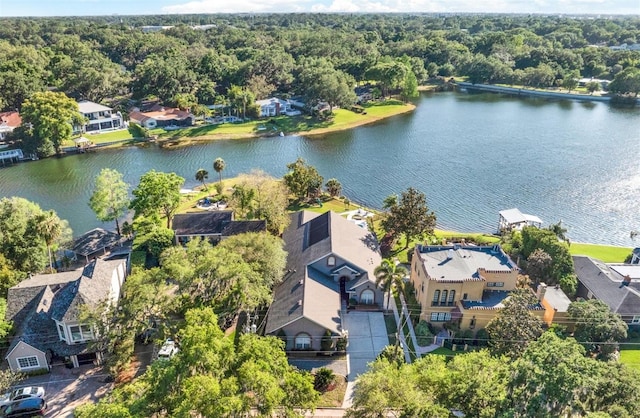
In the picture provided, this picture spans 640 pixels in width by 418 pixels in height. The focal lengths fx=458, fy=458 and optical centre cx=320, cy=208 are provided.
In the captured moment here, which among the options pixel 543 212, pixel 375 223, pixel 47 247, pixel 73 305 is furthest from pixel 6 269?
pixel 543 212

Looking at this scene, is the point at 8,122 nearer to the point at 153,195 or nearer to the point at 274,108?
the point at 274,108

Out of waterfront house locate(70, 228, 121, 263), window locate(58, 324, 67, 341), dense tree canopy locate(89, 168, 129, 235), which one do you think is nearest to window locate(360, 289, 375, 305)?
window locate(58, 324, 67, 341)

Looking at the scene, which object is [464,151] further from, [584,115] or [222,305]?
[222,305]

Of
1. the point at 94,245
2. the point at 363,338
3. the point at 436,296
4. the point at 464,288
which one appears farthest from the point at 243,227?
the point at 464,288

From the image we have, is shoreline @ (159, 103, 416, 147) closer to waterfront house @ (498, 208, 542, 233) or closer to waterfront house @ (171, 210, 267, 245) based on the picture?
waterfront house @ (171, 210, 267, 245)

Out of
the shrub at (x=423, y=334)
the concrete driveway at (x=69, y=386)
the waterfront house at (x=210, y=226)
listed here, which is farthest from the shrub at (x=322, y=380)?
the waterfront house at (x=210, y=226)
